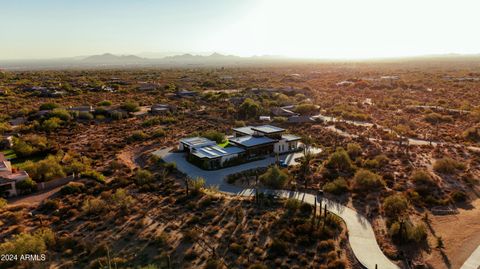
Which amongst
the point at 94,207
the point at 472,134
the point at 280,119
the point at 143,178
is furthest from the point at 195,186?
the point at 472,134

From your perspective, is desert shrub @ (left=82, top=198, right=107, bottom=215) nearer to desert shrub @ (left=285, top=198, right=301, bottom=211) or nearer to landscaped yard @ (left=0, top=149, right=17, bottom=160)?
desert shrub @ (left=285, top=198, right=301, bottom=211)

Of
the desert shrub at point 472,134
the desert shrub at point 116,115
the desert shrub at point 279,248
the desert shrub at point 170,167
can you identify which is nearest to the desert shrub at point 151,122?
the desert shrub at point 116,115

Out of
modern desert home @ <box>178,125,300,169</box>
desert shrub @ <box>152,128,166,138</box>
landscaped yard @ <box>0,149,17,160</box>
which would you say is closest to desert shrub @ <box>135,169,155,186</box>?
modern desert home @ <box>178,125,300,169</box>

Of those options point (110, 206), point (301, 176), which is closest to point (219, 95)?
point (301, 176)

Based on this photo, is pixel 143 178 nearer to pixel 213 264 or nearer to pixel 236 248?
pixel 236 248

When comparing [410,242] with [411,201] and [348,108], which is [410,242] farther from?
[348,108]
